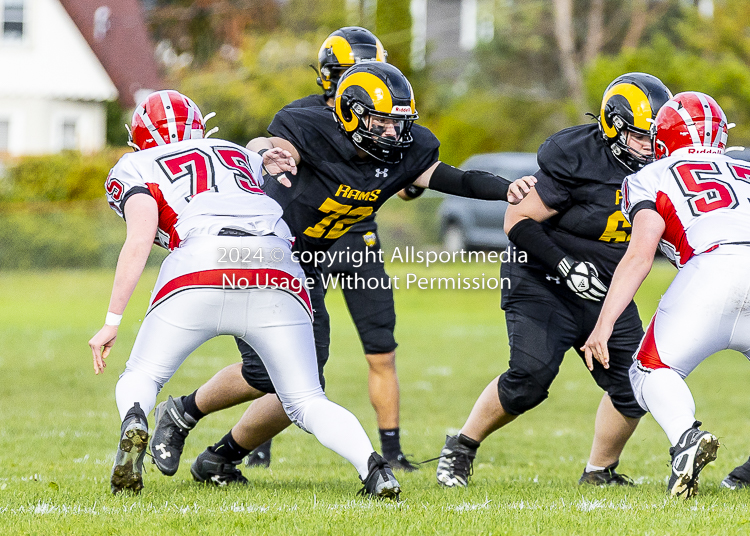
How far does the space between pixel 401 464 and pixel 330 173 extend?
1803 mm

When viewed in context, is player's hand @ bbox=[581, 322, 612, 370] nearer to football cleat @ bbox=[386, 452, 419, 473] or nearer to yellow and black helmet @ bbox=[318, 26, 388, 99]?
football cleat @ bbox=[386, 452, 419, 473]

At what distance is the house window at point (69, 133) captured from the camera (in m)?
24.9

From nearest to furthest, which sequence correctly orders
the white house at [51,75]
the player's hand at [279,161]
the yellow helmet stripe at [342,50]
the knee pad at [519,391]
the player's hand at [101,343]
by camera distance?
1. the player's hand at [101,343]
2. the player's hand at [279,161]
3. the knee pad at [519,391]
4. the yellow helmet stripe at [342,50]
5. the white house at [51,75]

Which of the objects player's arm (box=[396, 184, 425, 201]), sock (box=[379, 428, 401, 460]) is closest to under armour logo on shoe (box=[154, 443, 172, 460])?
sock (box=[379, 428, 401, 460])

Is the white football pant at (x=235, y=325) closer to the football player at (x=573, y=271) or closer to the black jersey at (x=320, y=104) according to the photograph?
the football player at (x=573, y=271)

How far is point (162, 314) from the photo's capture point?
367cm

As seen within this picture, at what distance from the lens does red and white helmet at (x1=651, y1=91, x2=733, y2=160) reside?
3.90 m

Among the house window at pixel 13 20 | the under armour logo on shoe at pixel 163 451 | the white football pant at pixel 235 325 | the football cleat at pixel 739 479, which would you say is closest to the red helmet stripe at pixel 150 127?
the white football pant at pixel 235 325

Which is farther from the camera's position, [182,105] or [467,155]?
[467,155]

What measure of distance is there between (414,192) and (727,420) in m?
3.69

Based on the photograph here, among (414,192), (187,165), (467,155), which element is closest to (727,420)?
(414,192)

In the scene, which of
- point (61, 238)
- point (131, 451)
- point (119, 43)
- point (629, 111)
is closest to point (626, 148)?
point (629, 111)

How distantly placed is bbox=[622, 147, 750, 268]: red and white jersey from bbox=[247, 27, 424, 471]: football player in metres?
1.99

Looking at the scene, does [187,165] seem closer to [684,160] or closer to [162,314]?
[162,314]
